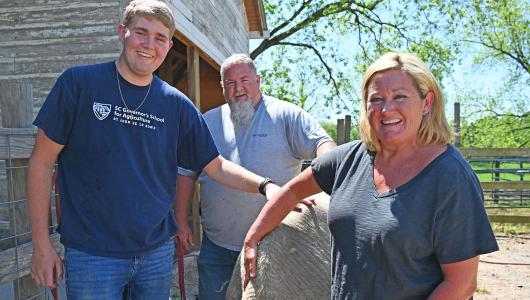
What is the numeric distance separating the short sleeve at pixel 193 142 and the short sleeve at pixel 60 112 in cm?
51

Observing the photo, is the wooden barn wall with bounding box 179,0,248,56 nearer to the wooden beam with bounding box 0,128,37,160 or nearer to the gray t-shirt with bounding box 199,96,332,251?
the gray t-shirt with bounding box 199,96,332,251

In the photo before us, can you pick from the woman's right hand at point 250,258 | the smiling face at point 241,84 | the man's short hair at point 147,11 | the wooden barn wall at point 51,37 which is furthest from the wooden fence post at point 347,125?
the man's short hair at point 147,11

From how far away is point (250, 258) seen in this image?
6.98ft

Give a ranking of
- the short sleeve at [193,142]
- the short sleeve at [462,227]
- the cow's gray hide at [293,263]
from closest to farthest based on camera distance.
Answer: the short sleeve at [462,227], the cow's gray hide at [293,263], the short sleeve at [193,142]

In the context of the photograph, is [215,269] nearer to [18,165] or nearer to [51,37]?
[18,165]

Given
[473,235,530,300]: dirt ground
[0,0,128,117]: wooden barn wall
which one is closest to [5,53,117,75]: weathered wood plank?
[0,0,128,117]: wooden barn wall

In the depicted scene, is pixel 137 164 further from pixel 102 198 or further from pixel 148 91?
pixel 148 91

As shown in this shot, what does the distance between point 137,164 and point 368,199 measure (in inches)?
36.3

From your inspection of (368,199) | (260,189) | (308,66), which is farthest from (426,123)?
(308,66)

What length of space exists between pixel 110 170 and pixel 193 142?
1.66 feet

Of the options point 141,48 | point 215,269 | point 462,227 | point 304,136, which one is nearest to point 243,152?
point 304,136

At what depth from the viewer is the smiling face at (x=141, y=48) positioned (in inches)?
77.1

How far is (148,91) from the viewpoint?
2035 mm

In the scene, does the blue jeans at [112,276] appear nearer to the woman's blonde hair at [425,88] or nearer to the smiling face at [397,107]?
the smiling face at [397,107]
